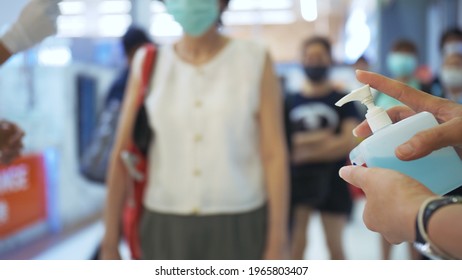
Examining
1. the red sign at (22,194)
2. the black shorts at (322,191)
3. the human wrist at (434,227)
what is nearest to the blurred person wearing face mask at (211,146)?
the human wrist at (434,227)

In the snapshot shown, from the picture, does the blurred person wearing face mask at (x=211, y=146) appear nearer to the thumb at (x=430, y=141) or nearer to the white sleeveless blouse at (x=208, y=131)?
the white sleeveless blouse at (x=208, y=131)

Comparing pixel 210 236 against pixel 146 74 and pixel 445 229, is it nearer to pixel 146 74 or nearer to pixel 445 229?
pixel 146 74

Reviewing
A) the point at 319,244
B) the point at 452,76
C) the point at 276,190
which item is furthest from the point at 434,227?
the point at 319,244

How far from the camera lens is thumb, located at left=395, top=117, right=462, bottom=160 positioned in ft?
1.65

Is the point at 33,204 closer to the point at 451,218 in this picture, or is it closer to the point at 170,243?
the point at 170,243

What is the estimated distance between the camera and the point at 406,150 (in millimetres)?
508

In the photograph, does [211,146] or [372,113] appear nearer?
[372,113]

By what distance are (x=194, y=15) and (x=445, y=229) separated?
75cm

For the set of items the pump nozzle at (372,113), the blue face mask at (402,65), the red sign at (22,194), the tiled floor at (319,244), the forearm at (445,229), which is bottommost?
the tiled floor at (319,244)

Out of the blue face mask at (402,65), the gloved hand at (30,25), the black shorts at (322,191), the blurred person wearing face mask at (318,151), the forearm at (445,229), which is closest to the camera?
the forearm at (445,229)

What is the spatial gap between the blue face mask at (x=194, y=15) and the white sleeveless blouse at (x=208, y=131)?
0.22ft

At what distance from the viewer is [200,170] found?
1.05 metres

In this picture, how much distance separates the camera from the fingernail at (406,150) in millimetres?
505

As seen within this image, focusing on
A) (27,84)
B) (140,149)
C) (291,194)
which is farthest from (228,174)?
(27,84)
